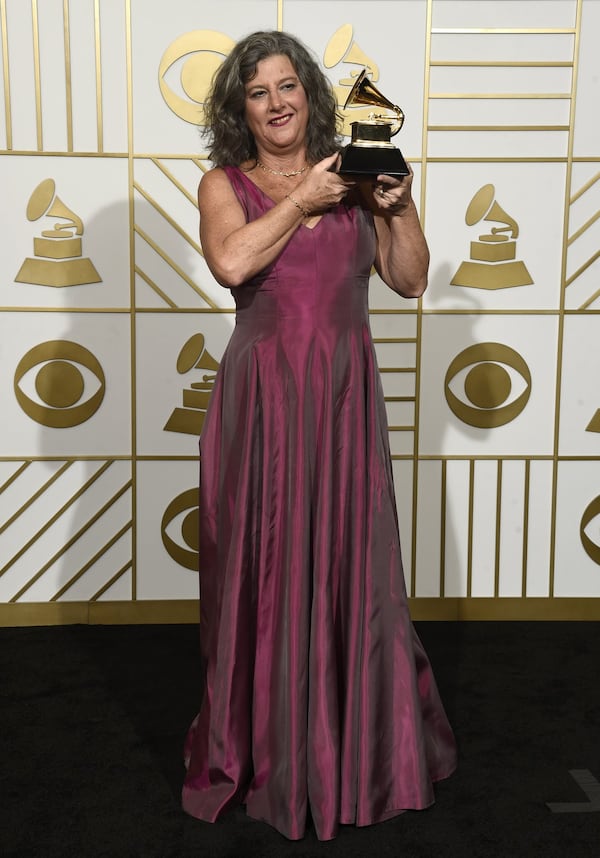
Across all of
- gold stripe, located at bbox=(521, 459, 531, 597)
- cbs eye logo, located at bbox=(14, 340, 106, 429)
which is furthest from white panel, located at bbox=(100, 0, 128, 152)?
gold stripe, located at bbox=(521, 459, 531, 597)

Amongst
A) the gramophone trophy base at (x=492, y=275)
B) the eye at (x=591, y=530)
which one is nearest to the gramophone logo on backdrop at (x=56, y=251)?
the gramophone trophy base at (x=492, y=275)

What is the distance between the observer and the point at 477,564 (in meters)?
3.57

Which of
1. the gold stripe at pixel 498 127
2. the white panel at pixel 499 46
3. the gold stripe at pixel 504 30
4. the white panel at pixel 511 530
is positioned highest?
the gold stripe at pixel 504 30

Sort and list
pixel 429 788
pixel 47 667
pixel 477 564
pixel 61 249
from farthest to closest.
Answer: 1. pixel 477 564
2. pixel 61 249
3. pixel 47 667
4. pixel 429 788

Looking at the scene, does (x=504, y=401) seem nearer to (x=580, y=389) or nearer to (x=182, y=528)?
(x=580, y=389)

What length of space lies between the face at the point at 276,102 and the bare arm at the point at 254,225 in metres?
0.13

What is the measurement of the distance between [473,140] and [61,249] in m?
1.46

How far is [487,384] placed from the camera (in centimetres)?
349

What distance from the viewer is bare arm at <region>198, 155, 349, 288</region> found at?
6.32 feet

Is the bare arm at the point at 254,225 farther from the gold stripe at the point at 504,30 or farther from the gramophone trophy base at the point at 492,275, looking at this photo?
the gold stripe at the point at 504,30

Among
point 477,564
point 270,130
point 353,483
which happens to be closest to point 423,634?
point 477,564

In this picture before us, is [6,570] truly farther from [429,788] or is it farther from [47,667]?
[429,788]

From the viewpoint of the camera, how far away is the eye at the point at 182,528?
3471mm

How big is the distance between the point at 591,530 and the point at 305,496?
1876 mm
